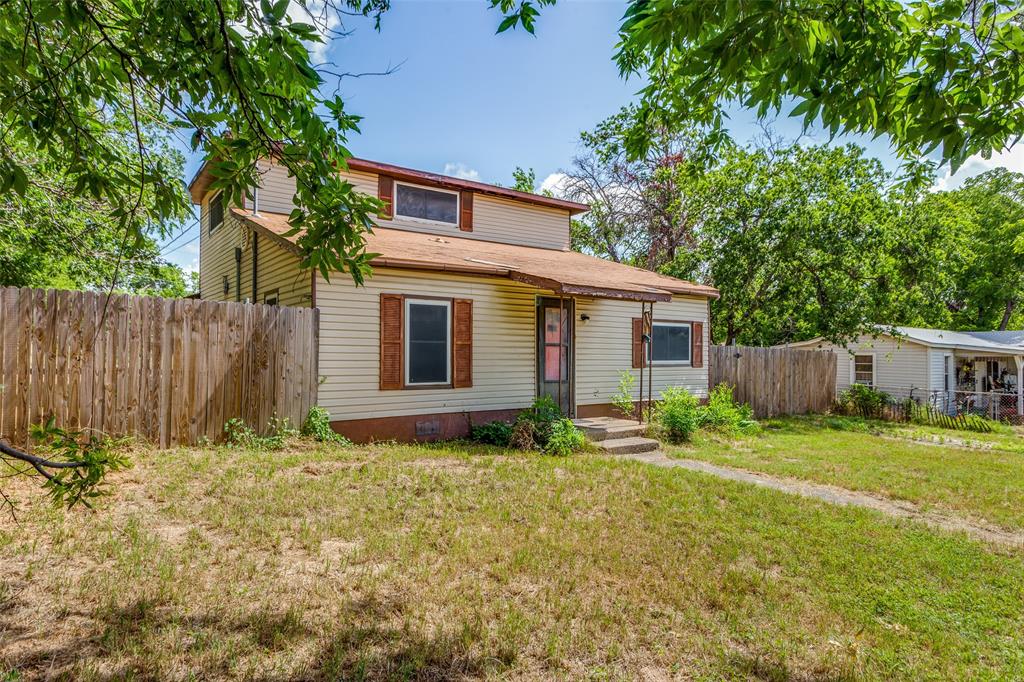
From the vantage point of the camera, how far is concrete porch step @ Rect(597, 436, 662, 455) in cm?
862

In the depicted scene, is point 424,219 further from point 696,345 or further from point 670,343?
point 696,345

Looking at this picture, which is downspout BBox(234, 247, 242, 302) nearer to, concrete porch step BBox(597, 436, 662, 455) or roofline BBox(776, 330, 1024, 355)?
concrete porch step BBox(597, 436, 662, 455)

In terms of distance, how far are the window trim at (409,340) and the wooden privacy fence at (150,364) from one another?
1.39 m

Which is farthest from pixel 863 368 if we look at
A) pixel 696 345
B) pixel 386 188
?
pixel 386 188

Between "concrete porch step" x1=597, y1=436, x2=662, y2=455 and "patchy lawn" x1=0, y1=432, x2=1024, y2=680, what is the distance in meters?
2.97

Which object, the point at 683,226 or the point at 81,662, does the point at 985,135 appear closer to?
the point at 81,662

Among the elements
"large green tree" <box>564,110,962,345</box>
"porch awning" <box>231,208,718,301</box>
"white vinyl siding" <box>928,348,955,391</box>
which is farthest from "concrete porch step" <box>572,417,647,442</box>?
"white vinyl siding" <box>928,348,955,391</box>

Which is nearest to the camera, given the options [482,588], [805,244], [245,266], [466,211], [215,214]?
[482,588]

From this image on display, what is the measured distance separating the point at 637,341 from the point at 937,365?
44.9 feet

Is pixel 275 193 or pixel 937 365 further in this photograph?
pixel 937 365

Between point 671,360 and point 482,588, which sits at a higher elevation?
point 671,360

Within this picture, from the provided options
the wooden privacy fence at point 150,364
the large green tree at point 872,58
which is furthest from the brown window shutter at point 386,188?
the large green tree at point 872,58

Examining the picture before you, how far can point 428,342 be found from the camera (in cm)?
907

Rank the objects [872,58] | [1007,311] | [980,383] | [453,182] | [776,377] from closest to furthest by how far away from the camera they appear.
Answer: [872,58] < [453,182] < [776,377] < [980,383] < [1007,311]
